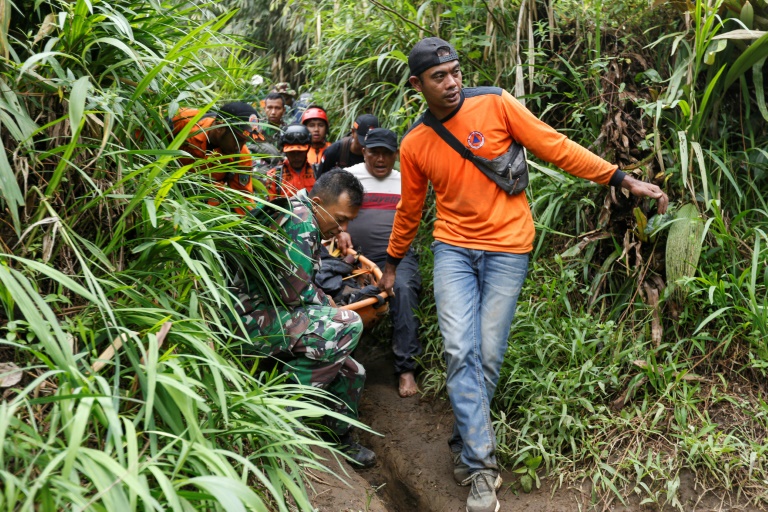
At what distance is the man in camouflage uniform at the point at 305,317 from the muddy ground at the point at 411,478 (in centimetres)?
37

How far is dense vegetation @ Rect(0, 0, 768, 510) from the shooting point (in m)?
2.22

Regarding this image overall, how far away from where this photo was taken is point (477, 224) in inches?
150

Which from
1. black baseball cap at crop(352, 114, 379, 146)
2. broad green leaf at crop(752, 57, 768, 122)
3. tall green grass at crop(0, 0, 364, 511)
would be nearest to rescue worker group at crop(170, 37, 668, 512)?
tall green grass at crop(0, 0, 364, 511)

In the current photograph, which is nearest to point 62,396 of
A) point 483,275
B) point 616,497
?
point 483,275

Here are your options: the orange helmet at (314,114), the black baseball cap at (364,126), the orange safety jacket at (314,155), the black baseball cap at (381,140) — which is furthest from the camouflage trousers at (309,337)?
the orange helmet at (314,114)

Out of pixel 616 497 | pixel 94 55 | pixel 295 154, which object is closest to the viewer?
pixel 94 55

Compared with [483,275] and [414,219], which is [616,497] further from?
[414,219]

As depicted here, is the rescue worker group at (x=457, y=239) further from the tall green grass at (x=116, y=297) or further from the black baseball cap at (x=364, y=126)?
the black baseball cap at (x=364, y=126)

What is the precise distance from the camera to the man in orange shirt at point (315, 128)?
694 cm

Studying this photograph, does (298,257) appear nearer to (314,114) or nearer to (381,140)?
(381,140)

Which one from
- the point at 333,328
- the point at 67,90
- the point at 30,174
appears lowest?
the point at 333,328

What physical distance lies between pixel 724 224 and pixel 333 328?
2208 mm

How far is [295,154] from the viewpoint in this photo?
21.5ft

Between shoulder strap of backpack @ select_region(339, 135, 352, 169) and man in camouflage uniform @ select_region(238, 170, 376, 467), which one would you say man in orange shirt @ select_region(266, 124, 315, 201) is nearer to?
shoulder strap of backpack @ select_region(339, 135, 352, 169)
